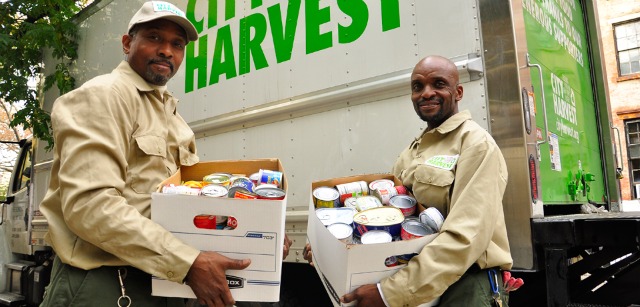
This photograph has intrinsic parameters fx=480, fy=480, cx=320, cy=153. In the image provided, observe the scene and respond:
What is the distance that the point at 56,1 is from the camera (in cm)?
562

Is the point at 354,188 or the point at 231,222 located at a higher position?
the point at 354,188

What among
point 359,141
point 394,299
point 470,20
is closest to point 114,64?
point 359,141

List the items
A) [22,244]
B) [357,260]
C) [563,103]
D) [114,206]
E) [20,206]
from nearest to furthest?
[114,206]
[357,260]
[563,103]
[22,244]
[20,206]

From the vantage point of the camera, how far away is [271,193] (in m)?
1.66

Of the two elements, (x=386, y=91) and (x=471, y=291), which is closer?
(x=471, y=291)

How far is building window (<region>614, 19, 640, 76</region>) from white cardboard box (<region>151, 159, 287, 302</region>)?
14547 mm

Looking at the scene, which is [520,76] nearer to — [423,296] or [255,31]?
[423,296]

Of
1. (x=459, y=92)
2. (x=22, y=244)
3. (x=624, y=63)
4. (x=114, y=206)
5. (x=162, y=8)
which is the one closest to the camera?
(x=114, y=206)

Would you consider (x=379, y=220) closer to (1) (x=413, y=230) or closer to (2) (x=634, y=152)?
(1) (x=413, y=230)

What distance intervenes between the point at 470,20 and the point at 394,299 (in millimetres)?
1394

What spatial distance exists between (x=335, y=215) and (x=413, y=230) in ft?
1.02

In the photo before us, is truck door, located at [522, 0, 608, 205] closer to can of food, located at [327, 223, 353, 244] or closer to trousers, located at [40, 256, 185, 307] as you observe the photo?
can of food, located at [327, 223, 353, 244]

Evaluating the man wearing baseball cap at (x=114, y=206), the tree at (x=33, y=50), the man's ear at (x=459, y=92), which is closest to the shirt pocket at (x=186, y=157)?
the man wearing baseball cap at (x=114, y=206)

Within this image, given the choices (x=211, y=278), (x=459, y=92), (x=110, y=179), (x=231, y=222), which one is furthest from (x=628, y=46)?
(x=110, y=179)
